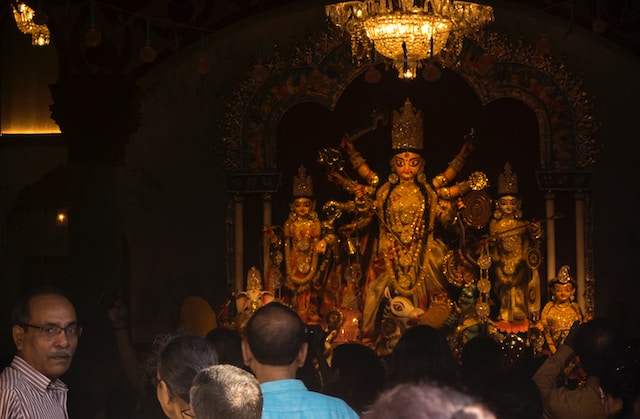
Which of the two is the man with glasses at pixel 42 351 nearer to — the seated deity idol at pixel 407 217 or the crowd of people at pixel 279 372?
the crowd of people at pixel 279 372

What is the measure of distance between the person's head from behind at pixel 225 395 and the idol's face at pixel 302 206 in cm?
797

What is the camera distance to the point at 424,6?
877 cm

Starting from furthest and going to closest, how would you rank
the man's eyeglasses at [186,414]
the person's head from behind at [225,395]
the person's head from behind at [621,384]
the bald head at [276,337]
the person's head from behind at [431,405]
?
the bald head at [276,337], the person's head from behind at [621,384], the man's eyeglasses at [186,414], the person's head from behind at [225,395], the person's head from behind at [431,405]

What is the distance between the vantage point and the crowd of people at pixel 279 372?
11.5 ft

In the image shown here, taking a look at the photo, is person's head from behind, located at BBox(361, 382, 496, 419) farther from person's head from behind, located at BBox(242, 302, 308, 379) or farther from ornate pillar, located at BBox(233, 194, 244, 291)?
ornate pillar, located at BBox(233, 194, 244, 291)

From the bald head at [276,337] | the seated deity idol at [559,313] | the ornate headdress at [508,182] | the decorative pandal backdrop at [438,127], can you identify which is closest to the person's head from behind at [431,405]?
the bald head at [276,337]

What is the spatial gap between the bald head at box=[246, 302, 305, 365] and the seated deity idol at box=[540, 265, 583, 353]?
661cm

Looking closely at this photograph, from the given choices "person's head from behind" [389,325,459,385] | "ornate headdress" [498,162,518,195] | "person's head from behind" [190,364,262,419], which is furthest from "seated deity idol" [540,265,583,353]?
"person's head from behind" [190,364,262,419]

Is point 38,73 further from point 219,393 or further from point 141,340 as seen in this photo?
point 219,393

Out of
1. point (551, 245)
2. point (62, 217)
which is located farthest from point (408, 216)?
point (62, 217)

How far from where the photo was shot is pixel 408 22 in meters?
8.73

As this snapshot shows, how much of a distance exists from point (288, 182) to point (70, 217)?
2.15 m

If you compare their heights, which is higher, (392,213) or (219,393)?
(392,213)

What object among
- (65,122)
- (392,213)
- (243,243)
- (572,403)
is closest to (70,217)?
(65,122)
